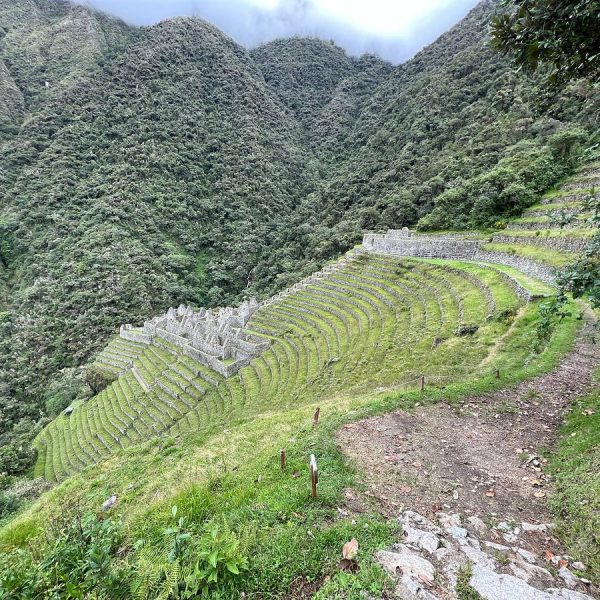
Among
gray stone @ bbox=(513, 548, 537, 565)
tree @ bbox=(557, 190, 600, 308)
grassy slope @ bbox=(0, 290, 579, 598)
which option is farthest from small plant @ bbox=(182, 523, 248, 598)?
tree @ bbox=(557, 190, 600, 308)

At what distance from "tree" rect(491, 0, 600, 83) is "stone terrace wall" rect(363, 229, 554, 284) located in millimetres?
11121

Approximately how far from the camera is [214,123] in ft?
325

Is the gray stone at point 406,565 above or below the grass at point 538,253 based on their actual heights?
above

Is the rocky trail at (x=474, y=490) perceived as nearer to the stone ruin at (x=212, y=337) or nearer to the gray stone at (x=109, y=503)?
the gray stone at (x=109, y=503)

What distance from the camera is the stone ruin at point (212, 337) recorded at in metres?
23.1

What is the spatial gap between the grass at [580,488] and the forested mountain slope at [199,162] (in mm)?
4938

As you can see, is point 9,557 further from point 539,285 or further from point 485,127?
point 485,127

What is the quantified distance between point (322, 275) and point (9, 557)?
26208 millimetres

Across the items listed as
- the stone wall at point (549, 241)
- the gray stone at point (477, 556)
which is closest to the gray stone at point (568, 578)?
the gray stone at point (477, 556)

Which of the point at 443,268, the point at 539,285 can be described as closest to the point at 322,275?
the point at 443,268

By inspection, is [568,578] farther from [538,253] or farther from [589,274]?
[538,253]

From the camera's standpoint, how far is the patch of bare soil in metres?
4.27

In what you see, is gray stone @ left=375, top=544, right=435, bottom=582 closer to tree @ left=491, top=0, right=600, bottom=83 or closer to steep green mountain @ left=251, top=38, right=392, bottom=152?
tree @ left=491, top=0, right=600, bottom=83

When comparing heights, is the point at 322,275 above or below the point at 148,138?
below
